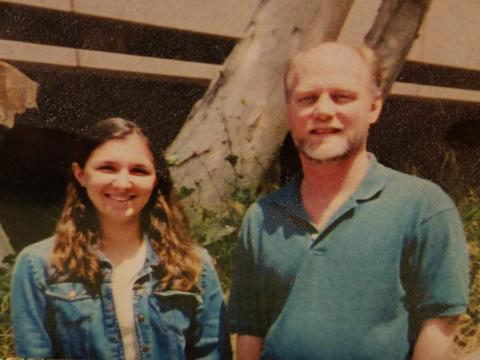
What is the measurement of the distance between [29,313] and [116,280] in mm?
343

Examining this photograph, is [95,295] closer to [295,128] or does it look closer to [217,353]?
[217,353]

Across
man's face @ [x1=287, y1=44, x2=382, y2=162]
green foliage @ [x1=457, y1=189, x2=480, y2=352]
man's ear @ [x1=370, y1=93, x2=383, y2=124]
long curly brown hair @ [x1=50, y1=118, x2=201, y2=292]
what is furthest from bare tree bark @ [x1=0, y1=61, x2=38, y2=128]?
green foliage @ [x1=457, y1=189, x2=480, y2=352]

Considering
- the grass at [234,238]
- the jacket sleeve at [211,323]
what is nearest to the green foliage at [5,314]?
the grass at [234,238]

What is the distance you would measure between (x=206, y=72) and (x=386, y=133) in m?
0.75

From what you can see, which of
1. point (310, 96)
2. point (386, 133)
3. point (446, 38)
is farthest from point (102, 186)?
point (446, 38)

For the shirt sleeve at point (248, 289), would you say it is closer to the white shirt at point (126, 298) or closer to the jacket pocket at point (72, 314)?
the white shirt at point (126, 298)

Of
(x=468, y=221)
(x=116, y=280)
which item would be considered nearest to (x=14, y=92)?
(x=116, y=280)

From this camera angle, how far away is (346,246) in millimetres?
2328

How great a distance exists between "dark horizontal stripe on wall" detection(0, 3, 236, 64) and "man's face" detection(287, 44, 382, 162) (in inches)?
19.6

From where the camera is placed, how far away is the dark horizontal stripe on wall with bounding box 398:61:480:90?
2586mm

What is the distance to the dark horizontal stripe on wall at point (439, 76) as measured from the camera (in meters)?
2.59

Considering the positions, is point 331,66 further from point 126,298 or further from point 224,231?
point 126,298

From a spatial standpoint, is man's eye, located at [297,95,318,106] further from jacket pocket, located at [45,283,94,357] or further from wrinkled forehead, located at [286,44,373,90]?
jacket pocket, located at [45,283,94,357]

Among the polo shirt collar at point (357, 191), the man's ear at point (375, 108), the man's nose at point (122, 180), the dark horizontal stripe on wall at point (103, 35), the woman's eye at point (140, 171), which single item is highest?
the dark horizontal stripe on wall at point (103, 35)
